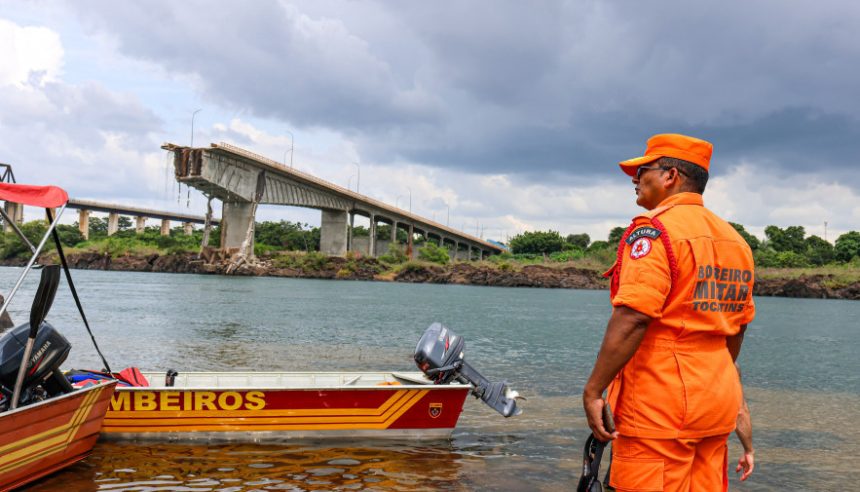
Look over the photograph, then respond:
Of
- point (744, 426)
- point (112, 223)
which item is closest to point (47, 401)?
point (744, 426)

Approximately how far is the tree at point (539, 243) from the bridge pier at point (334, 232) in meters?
45.5

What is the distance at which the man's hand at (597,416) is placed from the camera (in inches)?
115

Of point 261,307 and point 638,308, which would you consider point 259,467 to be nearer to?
point 638,308

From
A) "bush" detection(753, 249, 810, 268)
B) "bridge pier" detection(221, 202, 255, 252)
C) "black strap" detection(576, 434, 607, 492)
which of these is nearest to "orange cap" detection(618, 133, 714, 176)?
"black strap" detection(576, 434, 607, 492)

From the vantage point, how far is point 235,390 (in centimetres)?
914

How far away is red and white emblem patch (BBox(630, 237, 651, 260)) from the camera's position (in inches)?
112

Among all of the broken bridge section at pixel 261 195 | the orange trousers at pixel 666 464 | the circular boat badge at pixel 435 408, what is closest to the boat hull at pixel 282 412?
the circular boat badge at pixel 435 408

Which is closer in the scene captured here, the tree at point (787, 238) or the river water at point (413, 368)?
the river water at point (413, 368)

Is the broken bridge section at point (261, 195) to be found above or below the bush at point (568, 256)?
above

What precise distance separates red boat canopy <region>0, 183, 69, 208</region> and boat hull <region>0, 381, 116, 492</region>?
211cm

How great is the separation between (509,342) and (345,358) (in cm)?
827

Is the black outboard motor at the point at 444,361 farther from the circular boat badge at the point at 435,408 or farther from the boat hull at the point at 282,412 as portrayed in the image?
the circular boat badge at the point at 435,408

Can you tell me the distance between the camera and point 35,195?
23.7 ft

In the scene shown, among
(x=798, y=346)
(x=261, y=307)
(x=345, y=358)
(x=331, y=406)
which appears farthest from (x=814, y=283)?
(x=331, y=406)
